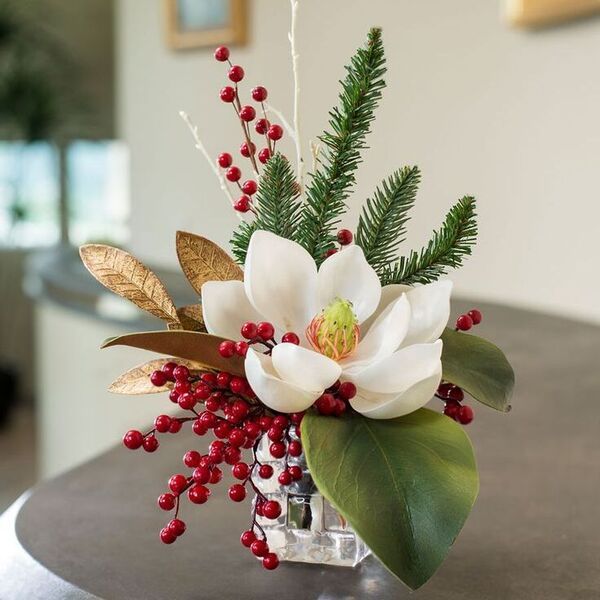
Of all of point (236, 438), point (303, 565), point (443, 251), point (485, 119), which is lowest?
point (303, 565)

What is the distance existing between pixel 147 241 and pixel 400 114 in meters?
1.51

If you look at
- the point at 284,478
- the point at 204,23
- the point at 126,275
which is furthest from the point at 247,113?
the point at 204,23

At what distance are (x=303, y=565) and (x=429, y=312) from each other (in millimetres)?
187

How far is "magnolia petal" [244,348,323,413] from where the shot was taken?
0.53m

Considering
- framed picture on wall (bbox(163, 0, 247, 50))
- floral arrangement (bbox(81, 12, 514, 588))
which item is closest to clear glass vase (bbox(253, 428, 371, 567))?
floral arrangement (bbox(81, 12, 514, 588))

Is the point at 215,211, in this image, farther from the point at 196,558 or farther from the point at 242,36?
the point at 196,558

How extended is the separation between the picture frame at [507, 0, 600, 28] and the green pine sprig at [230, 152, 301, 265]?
147cm

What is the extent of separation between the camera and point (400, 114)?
2.49 meters

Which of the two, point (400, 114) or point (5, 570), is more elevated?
point (400, 114)

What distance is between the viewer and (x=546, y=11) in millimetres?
1989

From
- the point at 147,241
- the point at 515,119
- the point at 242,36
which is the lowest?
the point at 147,241

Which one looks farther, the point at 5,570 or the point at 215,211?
the point at 215,211

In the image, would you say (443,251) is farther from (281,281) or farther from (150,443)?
(150,443)

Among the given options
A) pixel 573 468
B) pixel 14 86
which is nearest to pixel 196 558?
pixel 573 468
